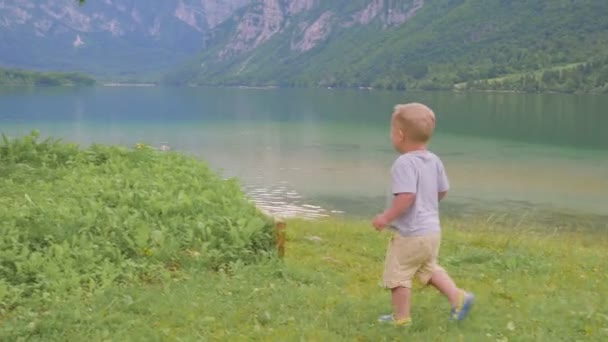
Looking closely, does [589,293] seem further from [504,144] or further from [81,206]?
[504,144]

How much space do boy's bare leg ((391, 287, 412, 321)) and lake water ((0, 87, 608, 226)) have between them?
12.4 m

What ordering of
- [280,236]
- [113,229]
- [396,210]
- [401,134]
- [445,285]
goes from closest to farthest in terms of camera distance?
[396,210], [401,134], [445,285], [113,229], [280,236]

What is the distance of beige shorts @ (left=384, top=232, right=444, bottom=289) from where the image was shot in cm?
731

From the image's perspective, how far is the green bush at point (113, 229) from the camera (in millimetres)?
8492

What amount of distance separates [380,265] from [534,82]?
19783cm

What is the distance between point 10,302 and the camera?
25.2ft

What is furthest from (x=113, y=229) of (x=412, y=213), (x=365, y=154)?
(x=365, y=154)

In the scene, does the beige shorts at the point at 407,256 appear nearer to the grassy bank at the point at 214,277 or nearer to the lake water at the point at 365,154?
the grassy bank at the point at 214,277

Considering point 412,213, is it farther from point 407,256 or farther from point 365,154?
point 365,154

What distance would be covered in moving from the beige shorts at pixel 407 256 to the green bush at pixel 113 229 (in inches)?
120

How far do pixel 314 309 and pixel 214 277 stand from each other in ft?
5.61

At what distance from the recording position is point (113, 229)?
Answer: 10.1m

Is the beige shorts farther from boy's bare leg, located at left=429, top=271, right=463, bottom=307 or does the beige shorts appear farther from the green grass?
the green grass

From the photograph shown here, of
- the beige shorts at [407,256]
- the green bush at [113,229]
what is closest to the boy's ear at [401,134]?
the beige shorts at [407,256]
